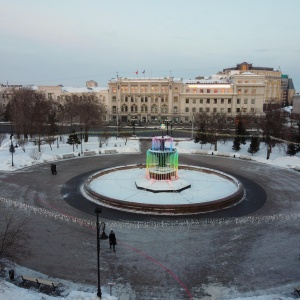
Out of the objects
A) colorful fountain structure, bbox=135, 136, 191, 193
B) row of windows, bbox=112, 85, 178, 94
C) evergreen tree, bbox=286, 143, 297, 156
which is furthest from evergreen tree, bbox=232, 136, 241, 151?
row of windows, bbox=112, 85, 178, 94

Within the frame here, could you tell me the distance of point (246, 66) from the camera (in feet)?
498

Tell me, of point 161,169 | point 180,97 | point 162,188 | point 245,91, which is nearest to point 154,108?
point 180,97

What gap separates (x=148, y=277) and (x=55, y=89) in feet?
318

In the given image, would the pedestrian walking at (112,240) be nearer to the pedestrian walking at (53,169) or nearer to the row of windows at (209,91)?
the pedestrian walking at (53,169)

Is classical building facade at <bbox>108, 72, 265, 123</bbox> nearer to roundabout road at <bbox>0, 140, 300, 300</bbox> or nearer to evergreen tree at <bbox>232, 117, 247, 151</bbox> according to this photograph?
evergreen tree at <bbox>232, 117, 247, 151</bbox>

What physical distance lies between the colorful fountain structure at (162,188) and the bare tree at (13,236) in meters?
5.60

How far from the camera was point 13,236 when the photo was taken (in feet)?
48.7

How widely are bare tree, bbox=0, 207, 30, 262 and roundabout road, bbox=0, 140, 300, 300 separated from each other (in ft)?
1.56

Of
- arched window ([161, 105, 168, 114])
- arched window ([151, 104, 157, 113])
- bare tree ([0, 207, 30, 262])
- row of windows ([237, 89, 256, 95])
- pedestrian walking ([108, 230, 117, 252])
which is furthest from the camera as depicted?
arched window ([151, 104, 157, 113])

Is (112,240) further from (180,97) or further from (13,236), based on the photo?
(180,97)

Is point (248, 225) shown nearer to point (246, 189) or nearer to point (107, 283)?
point (246, 189)

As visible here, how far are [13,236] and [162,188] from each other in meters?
13.2

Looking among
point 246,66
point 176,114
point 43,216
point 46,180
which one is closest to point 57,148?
point 46,180

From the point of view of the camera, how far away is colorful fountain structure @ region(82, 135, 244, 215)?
22156 mm
